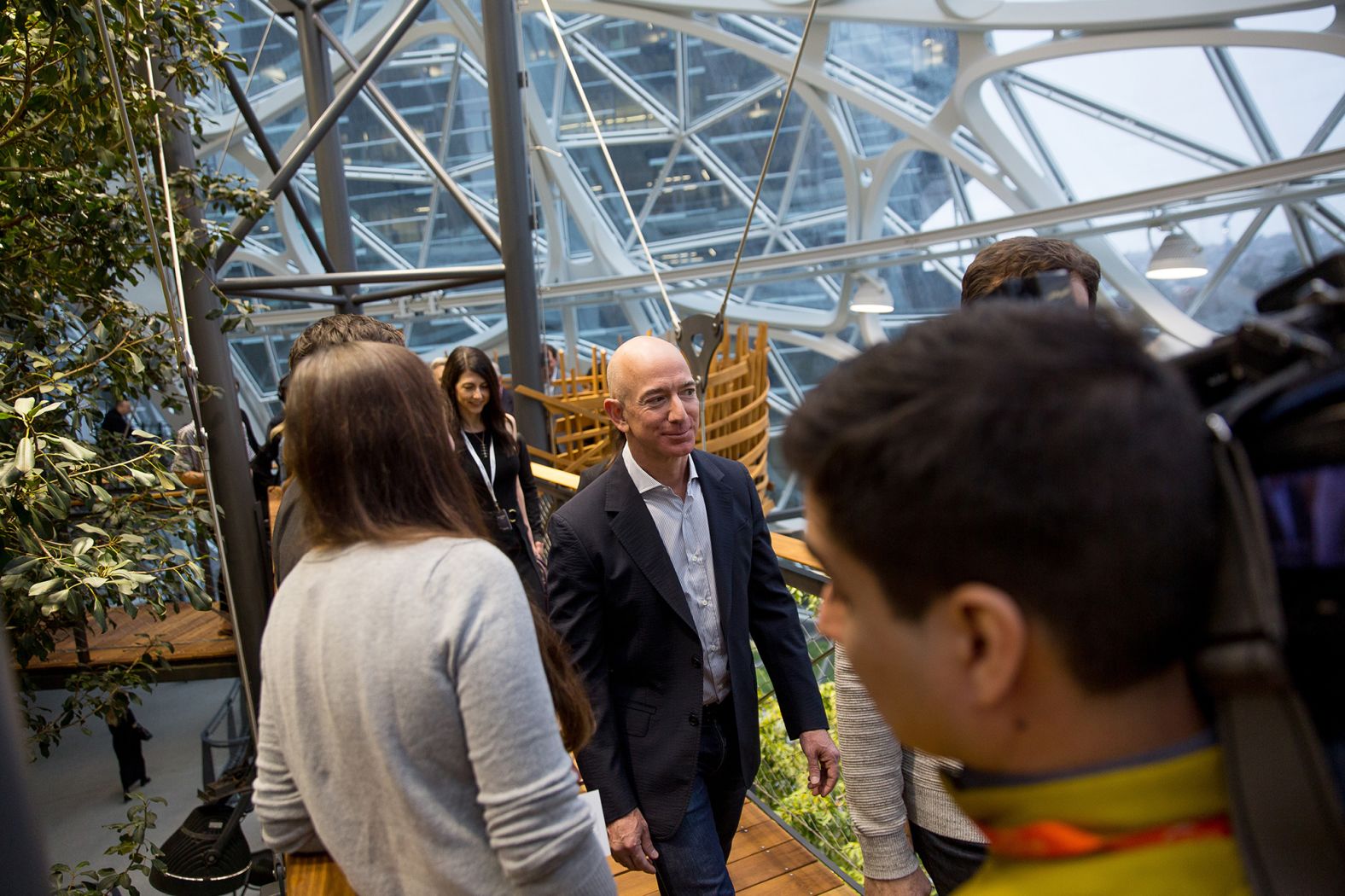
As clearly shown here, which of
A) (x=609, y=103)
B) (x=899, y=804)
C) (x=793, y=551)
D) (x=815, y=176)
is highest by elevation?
(x=609, y=103)

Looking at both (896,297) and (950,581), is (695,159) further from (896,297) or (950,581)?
(950,581)

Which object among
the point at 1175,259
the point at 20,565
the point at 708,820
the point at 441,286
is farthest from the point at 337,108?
the point at 1175,259

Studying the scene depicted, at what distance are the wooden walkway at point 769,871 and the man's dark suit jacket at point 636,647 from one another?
0.80 m

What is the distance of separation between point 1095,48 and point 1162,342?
10.1 metres

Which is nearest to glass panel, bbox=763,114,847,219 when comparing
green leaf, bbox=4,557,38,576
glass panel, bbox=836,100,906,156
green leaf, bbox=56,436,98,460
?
glass panel, bbox=836,100,906,156

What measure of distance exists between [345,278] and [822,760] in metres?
4.47

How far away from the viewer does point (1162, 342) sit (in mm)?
641

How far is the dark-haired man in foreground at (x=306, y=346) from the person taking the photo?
2.17m

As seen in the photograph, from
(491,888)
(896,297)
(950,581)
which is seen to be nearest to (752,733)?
(491,888)

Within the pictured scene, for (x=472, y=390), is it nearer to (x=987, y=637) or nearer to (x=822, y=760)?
(x=822, y=760)

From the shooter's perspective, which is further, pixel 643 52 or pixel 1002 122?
pixel 643 52

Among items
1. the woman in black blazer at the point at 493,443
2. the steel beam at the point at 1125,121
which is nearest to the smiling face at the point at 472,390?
the woman in black blazer at the point at 493,443

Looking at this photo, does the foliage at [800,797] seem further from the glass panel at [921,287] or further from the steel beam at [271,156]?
the glass panel at [921,287]

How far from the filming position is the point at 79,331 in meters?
3.15
